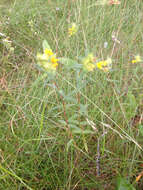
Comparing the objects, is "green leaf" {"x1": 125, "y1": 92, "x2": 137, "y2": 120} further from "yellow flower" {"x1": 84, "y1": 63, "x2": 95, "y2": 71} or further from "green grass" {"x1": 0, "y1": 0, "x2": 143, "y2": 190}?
"yellow flower" {"x1": 84, "y1": 63, "x2": 95, "y2": 71}

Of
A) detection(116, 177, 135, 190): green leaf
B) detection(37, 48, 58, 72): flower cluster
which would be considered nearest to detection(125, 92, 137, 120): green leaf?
detection(116, 177, 135, 190): green leaf

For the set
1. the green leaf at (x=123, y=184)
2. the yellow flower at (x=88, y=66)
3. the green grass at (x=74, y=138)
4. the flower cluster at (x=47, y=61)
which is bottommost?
the green leaf at (x=123, y=184)

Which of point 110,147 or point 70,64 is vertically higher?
point 70,64

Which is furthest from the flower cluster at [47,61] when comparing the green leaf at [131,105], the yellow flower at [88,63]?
the green leaf at [131,105]

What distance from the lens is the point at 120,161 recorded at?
3.40 ft

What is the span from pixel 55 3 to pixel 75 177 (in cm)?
182

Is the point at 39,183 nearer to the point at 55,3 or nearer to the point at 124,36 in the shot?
the point at 124,36

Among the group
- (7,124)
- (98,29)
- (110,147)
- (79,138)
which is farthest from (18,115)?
(98,29)

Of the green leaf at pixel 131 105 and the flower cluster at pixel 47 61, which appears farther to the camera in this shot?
the green leaf at pixel 131 105

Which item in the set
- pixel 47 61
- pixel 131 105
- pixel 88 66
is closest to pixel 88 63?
pixel 88 66

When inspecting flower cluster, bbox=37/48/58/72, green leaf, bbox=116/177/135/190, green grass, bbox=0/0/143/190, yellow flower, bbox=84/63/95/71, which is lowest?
green leaf, bbox=116/177/135/190

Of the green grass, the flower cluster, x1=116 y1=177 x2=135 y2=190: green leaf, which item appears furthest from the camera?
the green grass

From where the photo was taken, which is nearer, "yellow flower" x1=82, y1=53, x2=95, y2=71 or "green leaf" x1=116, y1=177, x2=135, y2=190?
"yellow flower" x1=82, y1=53, x2=95, y2=71

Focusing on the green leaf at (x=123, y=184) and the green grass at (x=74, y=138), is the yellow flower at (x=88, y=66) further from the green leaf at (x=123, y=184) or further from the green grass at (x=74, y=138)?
the green leaf at (x=123, y=184)
